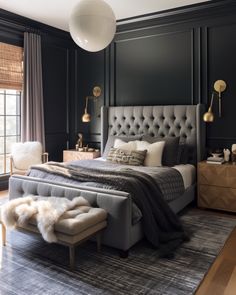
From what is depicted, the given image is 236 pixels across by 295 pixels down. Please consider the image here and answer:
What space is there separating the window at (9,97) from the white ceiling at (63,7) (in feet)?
2.11

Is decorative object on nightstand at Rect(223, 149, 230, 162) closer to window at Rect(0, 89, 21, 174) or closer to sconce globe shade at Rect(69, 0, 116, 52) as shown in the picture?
sconce globe shade at Rect(69, 0, 116, 52)

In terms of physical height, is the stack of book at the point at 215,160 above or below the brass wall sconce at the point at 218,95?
below

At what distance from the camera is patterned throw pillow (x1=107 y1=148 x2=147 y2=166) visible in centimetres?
419

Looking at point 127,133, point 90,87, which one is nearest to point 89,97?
point 90,87

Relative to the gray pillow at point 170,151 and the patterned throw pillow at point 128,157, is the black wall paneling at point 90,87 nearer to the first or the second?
the patterned throw pillow at point 128,157

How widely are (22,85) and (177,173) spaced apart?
10.3ft

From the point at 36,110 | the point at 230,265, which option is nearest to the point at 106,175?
the point at 230,265

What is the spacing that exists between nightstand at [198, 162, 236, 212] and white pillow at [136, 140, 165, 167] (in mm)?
585

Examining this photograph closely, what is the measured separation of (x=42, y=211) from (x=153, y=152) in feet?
6.76

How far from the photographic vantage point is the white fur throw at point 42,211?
2506 mm

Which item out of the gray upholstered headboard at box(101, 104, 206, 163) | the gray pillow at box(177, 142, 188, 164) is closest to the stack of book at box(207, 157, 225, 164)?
the gray upholstered headboard at box(101, 104, 206, 163)

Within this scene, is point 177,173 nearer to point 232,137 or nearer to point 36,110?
point 232,137

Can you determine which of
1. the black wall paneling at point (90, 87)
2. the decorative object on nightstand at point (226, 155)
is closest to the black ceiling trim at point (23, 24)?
the black wall paneling at point (90, 87)

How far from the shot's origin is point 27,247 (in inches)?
117
